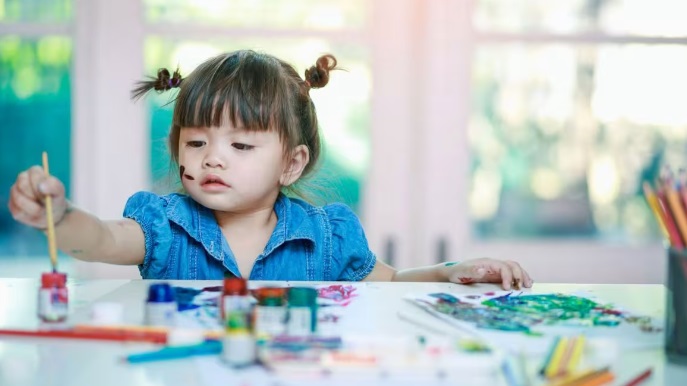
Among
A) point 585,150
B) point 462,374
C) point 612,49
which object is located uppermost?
point 612,49

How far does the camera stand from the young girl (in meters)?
1.27

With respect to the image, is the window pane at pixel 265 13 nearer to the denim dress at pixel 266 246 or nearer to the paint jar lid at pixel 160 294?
the denim dress at pixel 266 246

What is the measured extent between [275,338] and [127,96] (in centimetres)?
186

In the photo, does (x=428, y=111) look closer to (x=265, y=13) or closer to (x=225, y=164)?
(x=265, y=13)

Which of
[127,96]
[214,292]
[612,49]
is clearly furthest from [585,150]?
A: [214,292]

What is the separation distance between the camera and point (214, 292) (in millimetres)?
1054

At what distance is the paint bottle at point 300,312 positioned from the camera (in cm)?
84

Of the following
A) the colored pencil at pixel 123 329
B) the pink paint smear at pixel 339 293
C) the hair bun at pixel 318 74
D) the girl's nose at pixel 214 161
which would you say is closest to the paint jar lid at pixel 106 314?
the colored pencil at pixel 123 329

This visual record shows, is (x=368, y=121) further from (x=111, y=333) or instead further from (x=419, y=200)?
(x=111, y=333)

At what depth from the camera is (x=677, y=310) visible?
2.66 feet

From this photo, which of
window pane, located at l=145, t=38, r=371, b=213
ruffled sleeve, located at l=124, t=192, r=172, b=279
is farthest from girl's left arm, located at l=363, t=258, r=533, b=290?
window pane, located at l=145, t=38, r=371, b=213

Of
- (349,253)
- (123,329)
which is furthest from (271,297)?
(349,253)

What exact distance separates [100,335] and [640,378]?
1.55 ft

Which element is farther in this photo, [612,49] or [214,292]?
[612,49]
